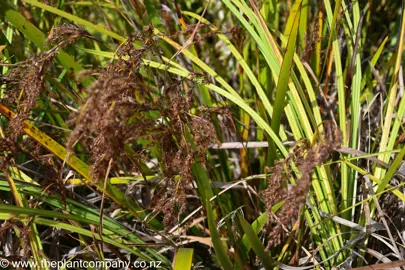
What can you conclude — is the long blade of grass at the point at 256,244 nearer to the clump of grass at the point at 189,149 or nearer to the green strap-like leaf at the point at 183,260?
the clump of grass at the point at 189,149

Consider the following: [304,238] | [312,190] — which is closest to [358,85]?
[312,190]

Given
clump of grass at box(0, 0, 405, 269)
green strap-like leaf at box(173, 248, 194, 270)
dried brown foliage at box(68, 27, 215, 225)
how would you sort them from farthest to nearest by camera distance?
green strap-like leaf at box(173, 248, 194, 270)
clump of grass at box(0, 0, 405, 269)
dried brown foliage at box(68, 27, 215, 225)

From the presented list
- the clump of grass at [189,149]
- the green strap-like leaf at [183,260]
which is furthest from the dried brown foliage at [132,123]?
the green strap-like leaf at [183,260]

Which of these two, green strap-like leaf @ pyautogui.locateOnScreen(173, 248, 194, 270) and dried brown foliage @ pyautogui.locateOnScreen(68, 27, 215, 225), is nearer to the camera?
dried brown foliage @ pyautogui.locateOnScreen(68, 27, 215, 225)

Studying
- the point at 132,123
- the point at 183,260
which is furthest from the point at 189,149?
the point at 183,260

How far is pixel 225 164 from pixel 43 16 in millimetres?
835

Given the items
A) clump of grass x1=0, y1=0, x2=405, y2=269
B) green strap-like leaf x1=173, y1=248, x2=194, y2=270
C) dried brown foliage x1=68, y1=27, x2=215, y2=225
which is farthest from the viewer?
green strap-like leaf x1=173, y1=248, x2=194, y2=270

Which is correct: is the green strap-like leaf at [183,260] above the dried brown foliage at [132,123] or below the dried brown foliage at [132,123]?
below

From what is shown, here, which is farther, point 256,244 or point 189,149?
point 256,244

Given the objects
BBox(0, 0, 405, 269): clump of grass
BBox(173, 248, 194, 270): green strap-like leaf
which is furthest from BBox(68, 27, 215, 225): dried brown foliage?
BBox(173, 248, 194, 270): green strap-like leaf

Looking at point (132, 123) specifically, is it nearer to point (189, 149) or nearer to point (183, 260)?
point (189, 149)

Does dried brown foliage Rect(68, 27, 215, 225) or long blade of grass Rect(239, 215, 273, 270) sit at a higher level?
dried brown foliage Rect(68, 27, 215, 225)

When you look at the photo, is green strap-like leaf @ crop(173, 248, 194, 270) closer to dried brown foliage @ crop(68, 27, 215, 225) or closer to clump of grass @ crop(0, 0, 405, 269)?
clump of grass @ crop(0, 0, 405, 269)

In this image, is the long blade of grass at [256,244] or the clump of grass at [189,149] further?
the long blade of grass at [256,244]
